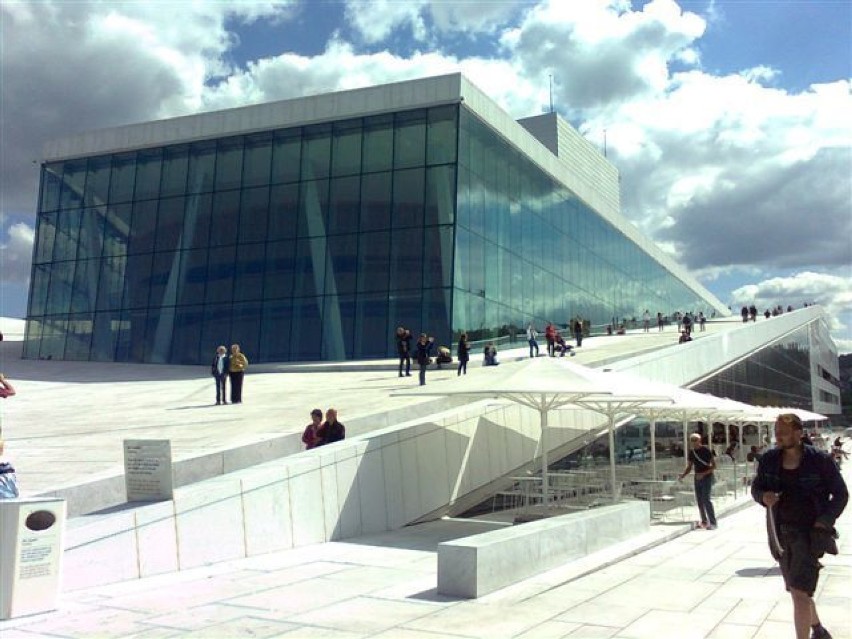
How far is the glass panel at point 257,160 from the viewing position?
34125 mm

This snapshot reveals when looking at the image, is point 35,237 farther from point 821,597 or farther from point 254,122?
point 821,597

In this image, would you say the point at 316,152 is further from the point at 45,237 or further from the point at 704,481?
the point at 704,481

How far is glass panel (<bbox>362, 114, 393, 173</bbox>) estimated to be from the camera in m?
31.6

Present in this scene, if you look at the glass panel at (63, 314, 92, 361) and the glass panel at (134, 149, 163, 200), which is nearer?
the glass panel at (63, 314, 92, 361)

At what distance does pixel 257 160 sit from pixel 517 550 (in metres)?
30.3

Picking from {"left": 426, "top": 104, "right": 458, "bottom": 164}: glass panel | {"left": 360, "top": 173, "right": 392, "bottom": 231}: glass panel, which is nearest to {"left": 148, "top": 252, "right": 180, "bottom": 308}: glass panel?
{"left": 360, "top": 173, "right": 392, "bottom": 231}: glass panel

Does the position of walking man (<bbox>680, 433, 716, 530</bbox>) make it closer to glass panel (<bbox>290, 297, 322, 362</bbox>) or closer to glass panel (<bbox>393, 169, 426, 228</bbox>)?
glass panel (<bbox>393, 169, 426, 228</bbox>)

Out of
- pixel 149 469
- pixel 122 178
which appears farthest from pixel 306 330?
pixel 149 469

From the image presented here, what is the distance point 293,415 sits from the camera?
1415 cm

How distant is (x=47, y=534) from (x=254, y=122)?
30.4m

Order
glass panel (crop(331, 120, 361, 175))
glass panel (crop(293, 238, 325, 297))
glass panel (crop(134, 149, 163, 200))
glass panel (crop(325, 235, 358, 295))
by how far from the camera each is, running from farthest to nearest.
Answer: glass panel (crop(134, 149, 163, 200)), glass panel (crop(331, 120, 361, 175)), glass panel (crop(293, 238, 325, 297)), glass panel (crop(325, 235, 358, 295))

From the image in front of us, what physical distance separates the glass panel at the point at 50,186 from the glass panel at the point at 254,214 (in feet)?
37.2

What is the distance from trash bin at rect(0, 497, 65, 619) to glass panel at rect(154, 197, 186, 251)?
30.9 meters

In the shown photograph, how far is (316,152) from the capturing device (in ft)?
109
